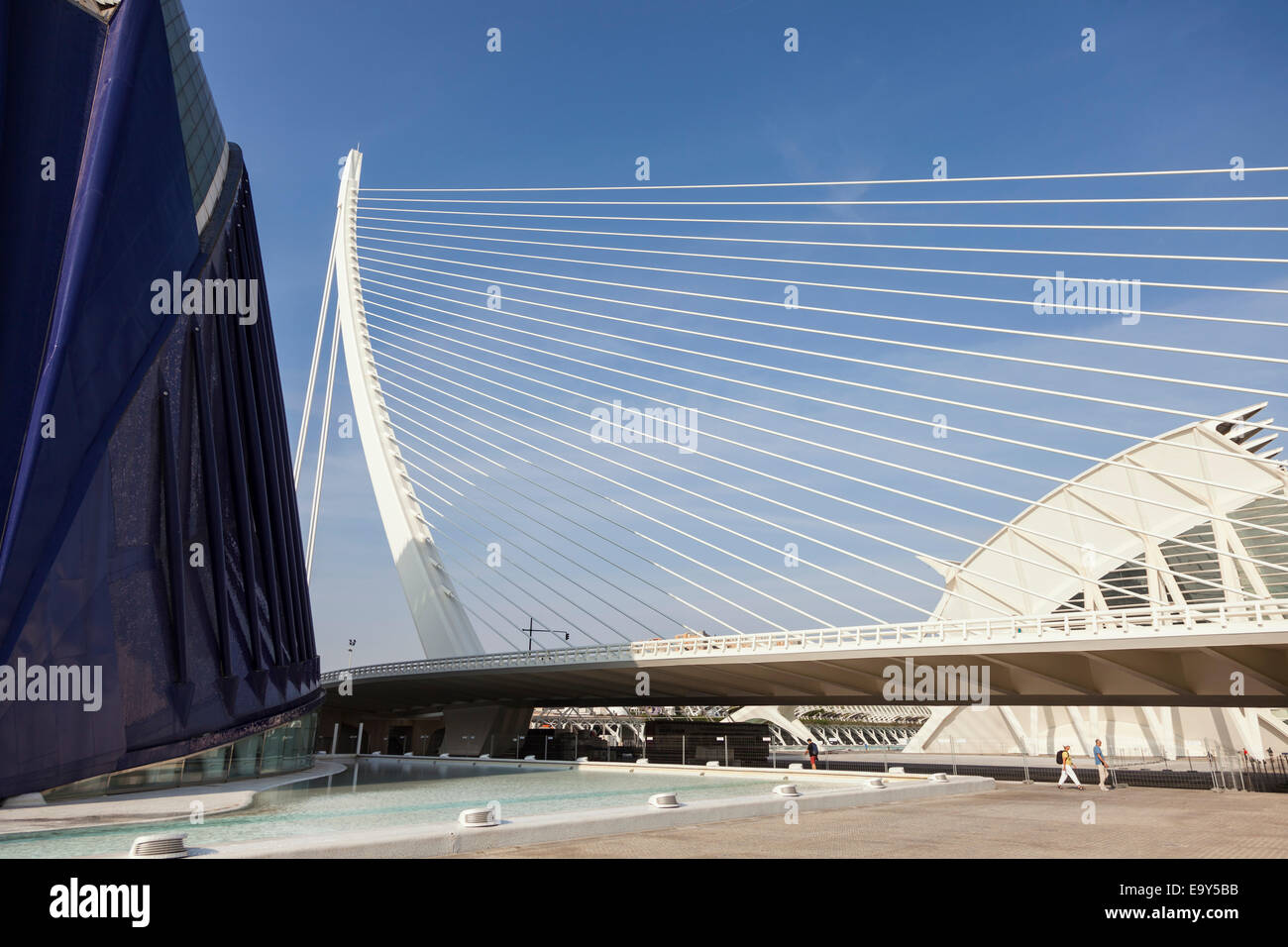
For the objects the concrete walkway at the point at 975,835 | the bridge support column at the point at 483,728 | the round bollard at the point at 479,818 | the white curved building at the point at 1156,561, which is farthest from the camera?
the bridge support column at the point at 483,728

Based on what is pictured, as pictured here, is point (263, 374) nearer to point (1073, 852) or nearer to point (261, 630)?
point (261, 630)

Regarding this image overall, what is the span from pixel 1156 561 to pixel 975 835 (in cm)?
3264

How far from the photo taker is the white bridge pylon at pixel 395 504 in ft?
116

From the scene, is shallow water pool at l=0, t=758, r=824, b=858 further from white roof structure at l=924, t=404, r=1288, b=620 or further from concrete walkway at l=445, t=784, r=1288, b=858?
white roof structure at l=924, t=404, r=1288, b=620

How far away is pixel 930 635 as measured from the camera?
88.6ft

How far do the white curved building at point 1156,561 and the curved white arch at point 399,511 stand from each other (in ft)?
69.7

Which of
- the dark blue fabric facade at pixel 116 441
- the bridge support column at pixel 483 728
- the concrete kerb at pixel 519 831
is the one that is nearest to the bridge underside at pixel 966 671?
the bridge support column at pixel 483 728

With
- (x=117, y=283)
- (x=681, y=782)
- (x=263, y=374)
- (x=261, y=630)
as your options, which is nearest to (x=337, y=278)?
(x=263, y=374)

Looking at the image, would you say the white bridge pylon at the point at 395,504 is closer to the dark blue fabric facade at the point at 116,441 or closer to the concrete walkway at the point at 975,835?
the dark blue fabric facade at the point at 116,441

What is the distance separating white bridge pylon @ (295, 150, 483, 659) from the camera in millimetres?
35344

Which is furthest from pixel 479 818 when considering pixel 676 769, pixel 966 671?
→ pixel 966 671

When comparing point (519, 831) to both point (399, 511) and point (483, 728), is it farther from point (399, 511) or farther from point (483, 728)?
point (483, 728)

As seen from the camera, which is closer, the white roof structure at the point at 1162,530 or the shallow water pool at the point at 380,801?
the shallow water pool at the point at 380,801
